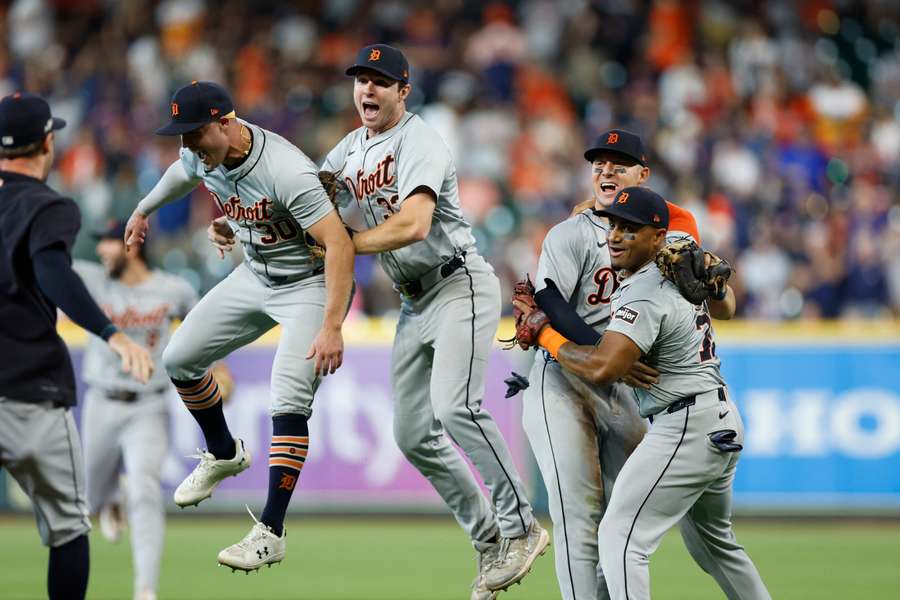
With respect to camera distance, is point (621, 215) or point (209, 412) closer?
point (621, 215)

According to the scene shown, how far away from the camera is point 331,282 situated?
6711 millimetres

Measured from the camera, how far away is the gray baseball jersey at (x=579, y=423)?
6.90m

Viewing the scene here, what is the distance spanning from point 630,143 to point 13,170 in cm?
308

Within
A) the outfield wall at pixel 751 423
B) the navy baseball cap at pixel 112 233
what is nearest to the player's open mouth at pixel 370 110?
the navy baseball cap at pixel 112 233

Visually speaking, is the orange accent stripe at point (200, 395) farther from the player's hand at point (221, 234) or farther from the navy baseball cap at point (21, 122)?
the navy baseball cap at point (21, 122)

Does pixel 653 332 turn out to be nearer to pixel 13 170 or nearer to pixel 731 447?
pixel 731 447

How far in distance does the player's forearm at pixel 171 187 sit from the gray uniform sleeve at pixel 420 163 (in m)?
1.16

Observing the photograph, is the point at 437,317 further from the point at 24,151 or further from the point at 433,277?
the point at 24,151

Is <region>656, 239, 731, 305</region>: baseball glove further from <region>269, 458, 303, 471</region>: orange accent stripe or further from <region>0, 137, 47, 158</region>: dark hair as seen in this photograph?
<region>0, 137, 47, 158</region>: dark hair

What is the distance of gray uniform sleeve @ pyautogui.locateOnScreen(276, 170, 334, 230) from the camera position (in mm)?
6715

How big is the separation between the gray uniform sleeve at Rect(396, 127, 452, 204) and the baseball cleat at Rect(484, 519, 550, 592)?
196 cm

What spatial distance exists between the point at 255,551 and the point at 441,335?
1.56m

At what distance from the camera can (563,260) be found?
6938 mm

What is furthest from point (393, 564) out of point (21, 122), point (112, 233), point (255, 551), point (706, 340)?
point (21, 122)
